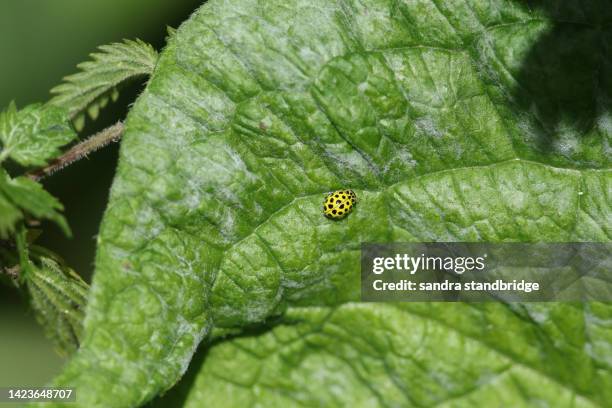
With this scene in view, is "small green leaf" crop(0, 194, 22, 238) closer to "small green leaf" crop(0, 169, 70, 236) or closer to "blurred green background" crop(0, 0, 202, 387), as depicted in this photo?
"small green leaf" crop(0, 169, 70, 236)

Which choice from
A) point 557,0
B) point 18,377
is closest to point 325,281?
point 557,0

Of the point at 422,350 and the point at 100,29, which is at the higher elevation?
the point at 100,29

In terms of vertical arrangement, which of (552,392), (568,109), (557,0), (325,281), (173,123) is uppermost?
(557,0)

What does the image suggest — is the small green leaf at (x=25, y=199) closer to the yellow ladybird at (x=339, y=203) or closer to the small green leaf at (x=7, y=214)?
the small green leaf at (x=7, y=214)

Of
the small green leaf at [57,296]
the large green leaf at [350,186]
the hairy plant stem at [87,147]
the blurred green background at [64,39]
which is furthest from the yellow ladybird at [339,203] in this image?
the blurred green background at [64,39]

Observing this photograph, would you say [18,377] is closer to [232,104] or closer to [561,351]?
[232,104]

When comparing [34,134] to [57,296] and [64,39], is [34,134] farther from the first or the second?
[64,39]
